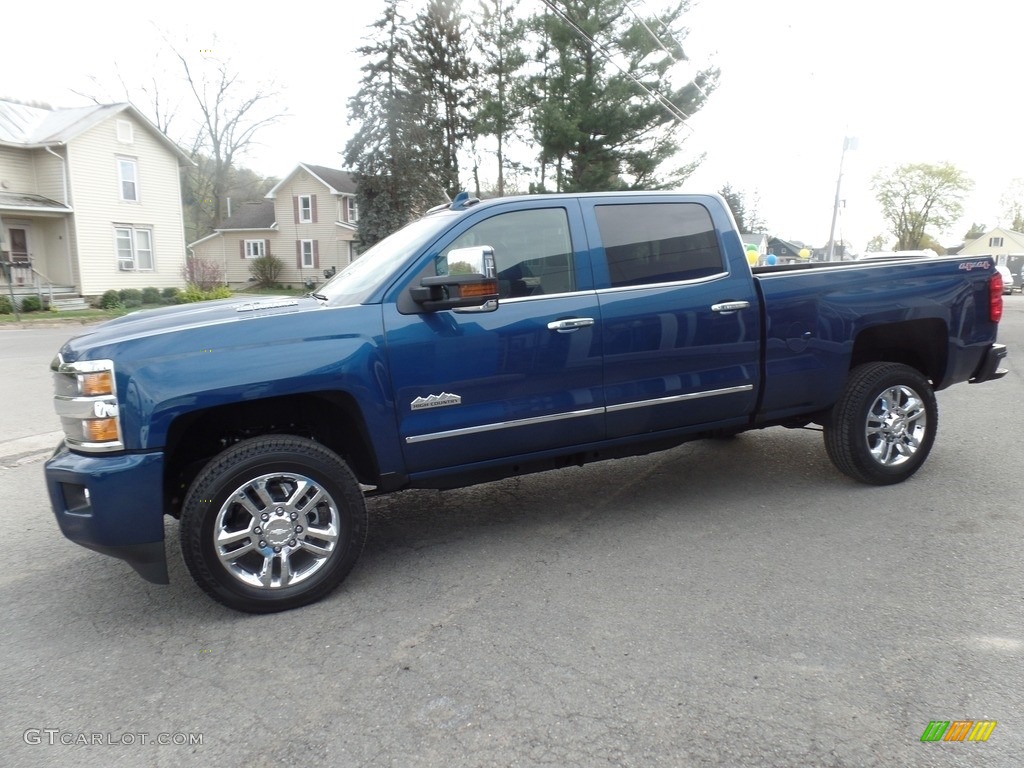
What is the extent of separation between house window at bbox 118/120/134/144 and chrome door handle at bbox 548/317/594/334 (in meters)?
32.8

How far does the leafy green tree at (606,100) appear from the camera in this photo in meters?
27.0

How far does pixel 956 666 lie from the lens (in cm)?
309

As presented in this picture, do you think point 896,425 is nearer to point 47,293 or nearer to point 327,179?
point 47,293

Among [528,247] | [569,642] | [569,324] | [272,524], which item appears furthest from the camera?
[528,247]

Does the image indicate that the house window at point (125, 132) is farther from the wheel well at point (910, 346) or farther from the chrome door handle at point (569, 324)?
the wheel well at point (910, 346)

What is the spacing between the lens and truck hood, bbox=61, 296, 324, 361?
3.55m

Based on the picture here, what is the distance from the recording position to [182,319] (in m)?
3.90

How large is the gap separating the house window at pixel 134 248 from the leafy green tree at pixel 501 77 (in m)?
14.5

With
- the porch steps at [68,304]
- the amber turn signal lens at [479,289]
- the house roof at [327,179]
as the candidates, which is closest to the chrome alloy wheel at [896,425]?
the amber turn signal lens at [479,289]

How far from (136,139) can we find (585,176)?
1858 cm

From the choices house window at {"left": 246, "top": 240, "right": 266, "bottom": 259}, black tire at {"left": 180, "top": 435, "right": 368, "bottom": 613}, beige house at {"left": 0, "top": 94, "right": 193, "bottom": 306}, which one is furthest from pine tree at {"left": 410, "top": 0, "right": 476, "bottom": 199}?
black tire at {"left": 180, "top": 435, "right": 368, "bottom": 613}

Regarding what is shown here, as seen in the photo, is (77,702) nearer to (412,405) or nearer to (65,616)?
(65,616)

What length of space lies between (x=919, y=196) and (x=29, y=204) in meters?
98.6

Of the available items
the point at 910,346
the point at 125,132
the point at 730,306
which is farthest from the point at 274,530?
Answer: the point at 125,132
